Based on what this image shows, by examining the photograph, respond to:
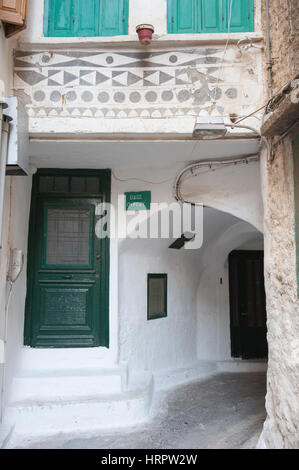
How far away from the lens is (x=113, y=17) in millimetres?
4398

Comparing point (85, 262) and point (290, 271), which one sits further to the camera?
point (85, 262)

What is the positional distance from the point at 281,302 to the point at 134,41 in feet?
10.4

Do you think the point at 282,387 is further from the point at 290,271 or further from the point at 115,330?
the point at 115,330

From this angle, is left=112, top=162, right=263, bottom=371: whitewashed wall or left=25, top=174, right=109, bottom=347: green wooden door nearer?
left=112, top=162, right=263, bottom=371: whitewashed wall

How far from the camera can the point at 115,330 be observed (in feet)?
16.7

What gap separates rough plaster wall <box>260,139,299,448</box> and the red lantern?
70.4 inches

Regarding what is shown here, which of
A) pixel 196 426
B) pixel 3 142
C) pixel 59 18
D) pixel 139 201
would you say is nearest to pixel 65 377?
pixel 196 426

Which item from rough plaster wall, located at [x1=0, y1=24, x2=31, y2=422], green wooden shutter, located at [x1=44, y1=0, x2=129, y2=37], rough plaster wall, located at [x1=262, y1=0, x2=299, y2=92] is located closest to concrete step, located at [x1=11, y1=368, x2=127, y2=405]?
rough plaster wall, located at [x1=0, y1=24, x2=31, y2=422]

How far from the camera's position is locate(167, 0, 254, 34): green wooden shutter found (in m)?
4.25

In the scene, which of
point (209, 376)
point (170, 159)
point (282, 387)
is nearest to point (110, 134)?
point (170, 159)

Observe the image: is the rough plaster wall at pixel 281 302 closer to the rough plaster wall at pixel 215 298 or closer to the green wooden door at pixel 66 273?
the green wooden door at pixel 66 273

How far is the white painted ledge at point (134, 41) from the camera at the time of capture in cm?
417

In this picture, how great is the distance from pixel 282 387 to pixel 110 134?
120 inches

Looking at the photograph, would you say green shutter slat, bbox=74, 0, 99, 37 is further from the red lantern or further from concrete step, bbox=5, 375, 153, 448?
concrete step, bbox=5, 375, 153, 448
